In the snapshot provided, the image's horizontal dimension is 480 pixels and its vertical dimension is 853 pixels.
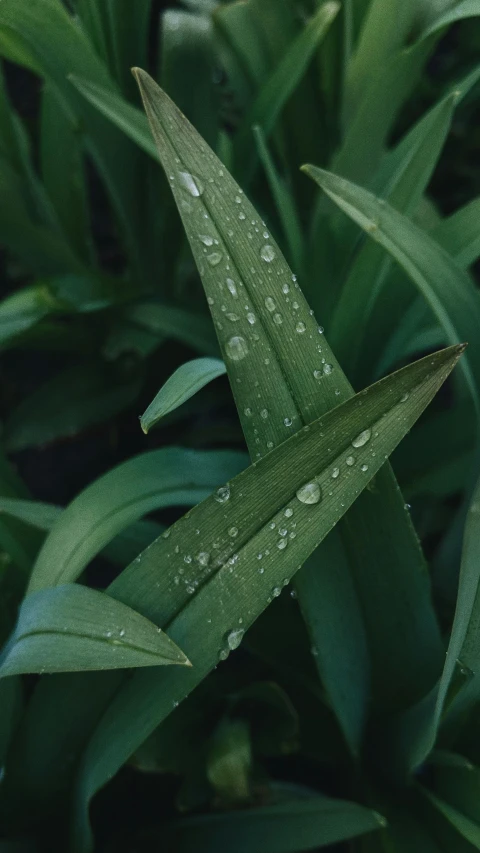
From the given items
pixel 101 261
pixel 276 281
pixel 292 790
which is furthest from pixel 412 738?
pixel 101 261

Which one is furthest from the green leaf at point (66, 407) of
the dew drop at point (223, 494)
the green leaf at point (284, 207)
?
the dew drop at point (223, 494)

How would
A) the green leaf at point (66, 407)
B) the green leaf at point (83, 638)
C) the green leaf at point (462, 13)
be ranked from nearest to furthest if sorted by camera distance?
the green leaf at point (83, 638) → the green leaf at point (462, 13) → the green leaf at point (66, 407)

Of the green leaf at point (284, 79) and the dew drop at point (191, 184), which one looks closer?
the dew drop at point (191, 184)

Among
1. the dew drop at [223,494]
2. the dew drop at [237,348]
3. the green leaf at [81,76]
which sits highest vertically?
the green leaf at [81,76]

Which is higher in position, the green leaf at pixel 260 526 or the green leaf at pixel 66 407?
the green leaf at pixel 66 407

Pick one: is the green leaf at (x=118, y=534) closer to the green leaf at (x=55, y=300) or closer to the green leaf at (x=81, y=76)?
the green leaf at (x=55, y=300)

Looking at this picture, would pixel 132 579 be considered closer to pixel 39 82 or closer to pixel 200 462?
pixel 200 462

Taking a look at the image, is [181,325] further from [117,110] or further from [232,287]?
[232,287]
